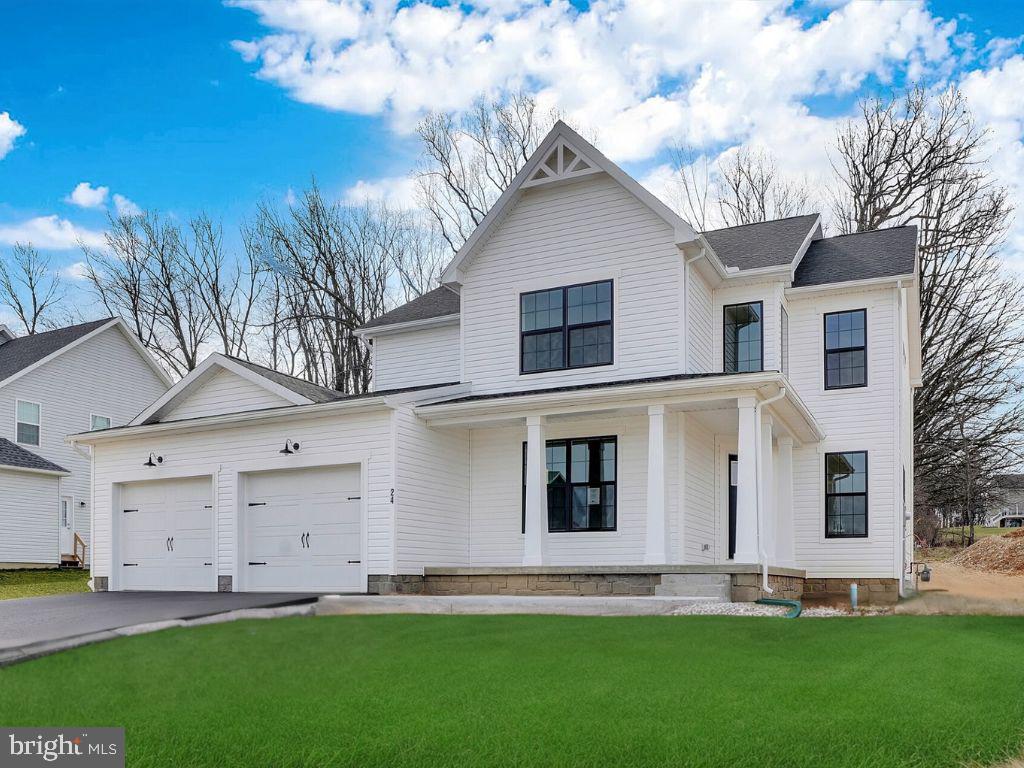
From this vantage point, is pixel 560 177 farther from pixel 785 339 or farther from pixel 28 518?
pixel 28 518

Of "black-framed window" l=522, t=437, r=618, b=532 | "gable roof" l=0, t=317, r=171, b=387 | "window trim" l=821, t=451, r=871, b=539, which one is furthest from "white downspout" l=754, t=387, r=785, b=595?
"gable roof" l=0, t=317, r=171, b=387

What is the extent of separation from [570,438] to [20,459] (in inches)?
770

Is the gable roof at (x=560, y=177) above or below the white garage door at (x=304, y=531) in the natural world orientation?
above

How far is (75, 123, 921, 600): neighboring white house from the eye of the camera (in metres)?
15.3

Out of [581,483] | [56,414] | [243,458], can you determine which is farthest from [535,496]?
[56,414]

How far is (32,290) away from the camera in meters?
42.0

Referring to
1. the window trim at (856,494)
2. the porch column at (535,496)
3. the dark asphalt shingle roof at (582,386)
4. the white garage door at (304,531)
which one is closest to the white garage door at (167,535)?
the white garage door at (304,531)

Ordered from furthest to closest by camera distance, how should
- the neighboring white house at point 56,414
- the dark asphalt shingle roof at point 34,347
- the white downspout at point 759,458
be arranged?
the dark asphalt shingle roof at point 34,347
the neighboring white house at point 56,414
the white downspout at point 759,458

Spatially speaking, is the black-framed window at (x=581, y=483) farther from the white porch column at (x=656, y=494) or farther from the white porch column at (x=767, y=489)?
the white porch column at (x=767, y=489)

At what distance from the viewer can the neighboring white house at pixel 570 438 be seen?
15344 millimetres

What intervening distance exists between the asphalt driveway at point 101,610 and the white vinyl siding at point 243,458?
148 centimetres

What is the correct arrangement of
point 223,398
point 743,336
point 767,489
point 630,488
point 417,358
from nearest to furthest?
1. point 767,489
2. point 630,488
3. point 743,336
4. point 223,398
5. point 417,358

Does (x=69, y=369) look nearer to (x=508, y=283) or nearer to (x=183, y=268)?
(x=183, y=268)

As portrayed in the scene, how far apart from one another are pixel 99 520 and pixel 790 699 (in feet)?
52.0
